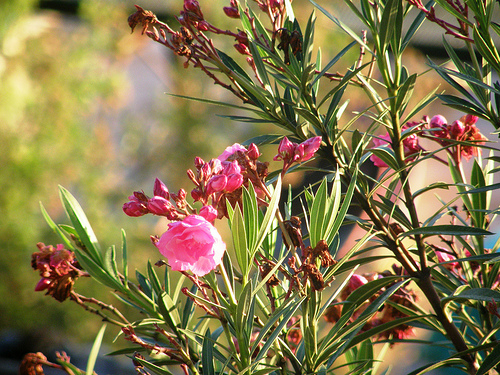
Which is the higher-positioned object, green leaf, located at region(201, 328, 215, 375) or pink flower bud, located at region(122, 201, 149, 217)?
pink flower bud, located at region(122, 201, 149, 217)

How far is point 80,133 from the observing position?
8.73ft

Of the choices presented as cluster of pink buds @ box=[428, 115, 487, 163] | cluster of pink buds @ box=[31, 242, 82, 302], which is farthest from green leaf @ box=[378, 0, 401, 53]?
cluster of pink buds @ box=[31, 242, 82, 302]

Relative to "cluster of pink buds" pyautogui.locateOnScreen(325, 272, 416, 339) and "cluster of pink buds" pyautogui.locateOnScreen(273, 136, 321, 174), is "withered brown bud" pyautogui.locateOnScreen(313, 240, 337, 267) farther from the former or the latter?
"cluster of pink buds" pyautogui.locateOnScreen(325, 272, 416, 339)

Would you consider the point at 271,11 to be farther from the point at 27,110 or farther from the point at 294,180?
the point at 27,110

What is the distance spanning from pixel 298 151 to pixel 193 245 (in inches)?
4.6

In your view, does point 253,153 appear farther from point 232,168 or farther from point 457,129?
point 457,129

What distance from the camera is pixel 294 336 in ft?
1.67

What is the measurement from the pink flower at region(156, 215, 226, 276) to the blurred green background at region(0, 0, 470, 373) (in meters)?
2.15

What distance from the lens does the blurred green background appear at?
2410 mm

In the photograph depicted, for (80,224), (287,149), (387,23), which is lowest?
(80,224)

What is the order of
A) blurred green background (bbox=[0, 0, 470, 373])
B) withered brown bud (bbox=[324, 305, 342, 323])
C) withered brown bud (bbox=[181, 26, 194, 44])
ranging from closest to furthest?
withered brown bud (bbox=[181, 26, 194, 44]) < withered brown bud (bbox=[324, 305, 342, 323]) < blurred green background (bbox=[0, 0, 470, 373])

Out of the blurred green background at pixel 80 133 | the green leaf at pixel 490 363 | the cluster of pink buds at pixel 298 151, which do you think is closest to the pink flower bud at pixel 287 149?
the cluster of pink buds at pixel 298 151

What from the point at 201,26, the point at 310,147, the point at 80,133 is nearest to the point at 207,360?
the point at 310,147

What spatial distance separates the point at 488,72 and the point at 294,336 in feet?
1.12
